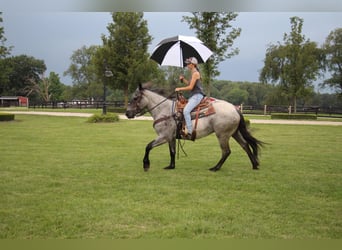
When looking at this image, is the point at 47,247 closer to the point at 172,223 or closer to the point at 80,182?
the point at 172,223

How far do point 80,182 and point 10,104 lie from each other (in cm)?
400

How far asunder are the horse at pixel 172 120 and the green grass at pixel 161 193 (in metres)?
0.49

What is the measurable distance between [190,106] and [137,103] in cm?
89

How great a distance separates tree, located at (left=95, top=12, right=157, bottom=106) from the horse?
640 cm

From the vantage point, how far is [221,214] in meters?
3.32

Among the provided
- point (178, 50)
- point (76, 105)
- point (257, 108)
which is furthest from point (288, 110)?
point (178, 50)

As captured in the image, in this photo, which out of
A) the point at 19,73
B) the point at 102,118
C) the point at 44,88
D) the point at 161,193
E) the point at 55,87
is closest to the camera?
the point at 161,193

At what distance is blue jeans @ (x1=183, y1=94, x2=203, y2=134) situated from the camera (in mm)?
5027

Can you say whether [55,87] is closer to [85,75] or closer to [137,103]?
[85,75]

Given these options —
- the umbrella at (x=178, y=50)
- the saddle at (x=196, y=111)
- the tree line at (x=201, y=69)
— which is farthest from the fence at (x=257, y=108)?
the umbrella at (x=178, y=50)

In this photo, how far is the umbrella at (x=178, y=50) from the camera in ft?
16.2

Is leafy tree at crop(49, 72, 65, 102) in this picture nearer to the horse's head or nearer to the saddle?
the horse's head

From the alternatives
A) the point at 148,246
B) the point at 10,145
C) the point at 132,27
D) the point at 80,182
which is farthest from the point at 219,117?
the point at 132,27

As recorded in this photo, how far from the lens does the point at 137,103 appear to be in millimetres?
5207
